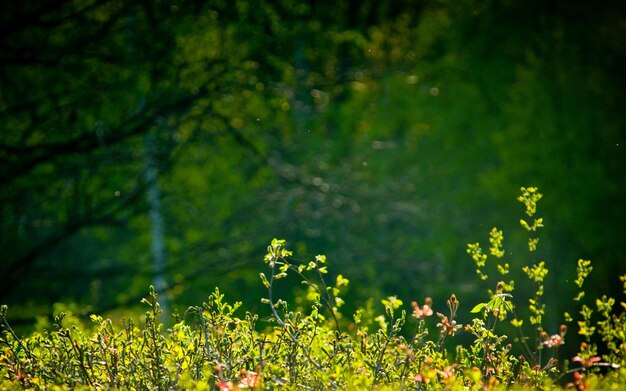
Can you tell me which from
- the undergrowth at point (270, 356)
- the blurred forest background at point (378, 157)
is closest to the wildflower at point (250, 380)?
the undergrowth at point (270, 356)

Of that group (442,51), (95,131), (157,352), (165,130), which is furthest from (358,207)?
(157,352)

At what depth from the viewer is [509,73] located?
1725 centimetres

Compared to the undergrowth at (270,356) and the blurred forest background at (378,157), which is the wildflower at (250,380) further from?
the blurred forest background at (378,157)

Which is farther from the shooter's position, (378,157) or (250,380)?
(378,157)

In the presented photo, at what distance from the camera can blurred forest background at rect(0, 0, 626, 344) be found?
10734 millimetres

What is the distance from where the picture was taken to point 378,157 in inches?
651

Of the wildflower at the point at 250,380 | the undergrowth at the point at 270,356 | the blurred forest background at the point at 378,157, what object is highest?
the wildflower at the point at 250,380

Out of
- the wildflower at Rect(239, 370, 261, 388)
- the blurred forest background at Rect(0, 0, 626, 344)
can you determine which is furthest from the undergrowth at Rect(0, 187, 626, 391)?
the blurred forest background at Rect(0, 0, 626, 344)

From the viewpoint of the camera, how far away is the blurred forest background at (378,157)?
10.7m

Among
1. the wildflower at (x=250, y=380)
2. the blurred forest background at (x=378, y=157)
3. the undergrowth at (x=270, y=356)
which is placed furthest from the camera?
the blurred forest background at (x=378, y=157)

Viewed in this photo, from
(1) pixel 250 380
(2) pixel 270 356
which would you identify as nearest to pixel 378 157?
(2) pixel 270 356

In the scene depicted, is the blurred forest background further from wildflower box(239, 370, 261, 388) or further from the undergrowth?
wildflower box(239, 370, 261, 388)

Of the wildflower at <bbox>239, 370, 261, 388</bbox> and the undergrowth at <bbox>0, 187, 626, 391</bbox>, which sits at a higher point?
the wildflower at <bbox>239, 370, 261, 388</bbox>

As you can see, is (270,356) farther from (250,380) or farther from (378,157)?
(378,157)
